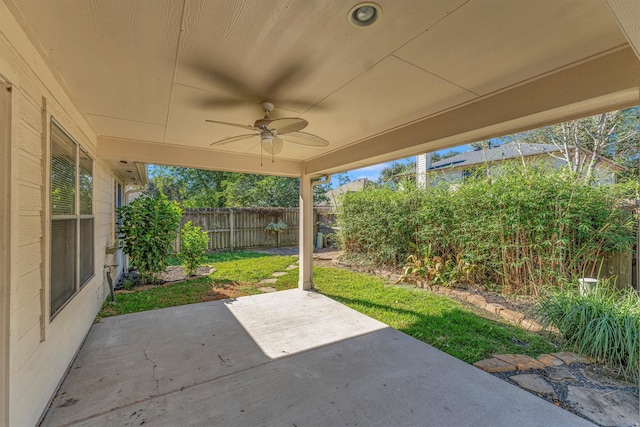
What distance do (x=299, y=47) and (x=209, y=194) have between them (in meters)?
14.3

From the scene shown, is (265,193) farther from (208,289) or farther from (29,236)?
(29,236)

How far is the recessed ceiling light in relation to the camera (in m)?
1.32

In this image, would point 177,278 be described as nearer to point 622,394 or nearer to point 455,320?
point 455,320

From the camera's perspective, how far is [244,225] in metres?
10.0

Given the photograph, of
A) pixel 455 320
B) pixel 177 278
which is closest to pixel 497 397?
pixel 455 320

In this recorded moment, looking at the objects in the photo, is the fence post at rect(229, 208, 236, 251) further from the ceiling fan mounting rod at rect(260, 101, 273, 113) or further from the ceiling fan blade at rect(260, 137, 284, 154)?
the ceiling fan mounting rod at rect(260, 101, 273, 113)

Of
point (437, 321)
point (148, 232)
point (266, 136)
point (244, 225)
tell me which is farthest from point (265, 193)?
point (266, 136)

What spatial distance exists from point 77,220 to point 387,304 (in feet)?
13.3

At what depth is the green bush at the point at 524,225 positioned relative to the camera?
3760mm

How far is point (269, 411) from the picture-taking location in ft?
6.69

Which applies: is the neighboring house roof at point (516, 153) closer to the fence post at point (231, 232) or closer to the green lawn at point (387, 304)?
the green lawn at point (387, 304)

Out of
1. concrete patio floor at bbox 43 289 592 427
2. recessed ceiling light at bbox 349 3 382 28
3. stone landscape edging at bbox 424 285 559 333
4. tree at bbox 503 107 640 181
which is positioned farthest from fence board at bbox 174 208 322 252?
recessed ceiling light at bbox 349 3 382 28

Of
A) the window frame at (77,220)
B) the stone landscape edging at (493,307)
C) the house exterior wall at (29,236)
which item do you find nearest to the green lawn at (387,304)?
the stone landscape edging at (493,307)

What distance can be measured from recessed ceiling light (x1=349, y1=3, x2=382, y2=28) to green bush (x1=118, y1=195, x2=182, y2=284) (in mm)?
5100
